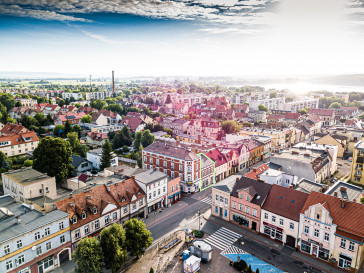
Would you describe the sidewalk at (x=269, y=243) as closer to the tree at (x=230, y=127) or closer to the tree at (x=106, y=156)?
the tree at (x=106, y=156)

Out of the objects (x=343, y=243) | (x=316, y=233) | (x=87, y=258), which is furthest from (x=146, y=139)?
(x=343, y=243)

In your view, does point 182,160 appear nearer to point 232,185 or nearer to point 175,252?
point 232,185

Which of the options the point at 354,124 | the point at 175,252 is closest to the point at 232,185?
the point at 175,252

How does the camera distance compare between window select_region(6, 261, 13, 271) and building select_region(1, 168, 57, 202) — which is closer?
window select_region(6, 261, 13, 271)

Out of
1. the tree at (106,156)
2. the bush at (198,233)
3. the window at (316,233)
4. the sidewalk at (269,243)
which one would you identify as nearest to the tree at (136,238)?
the bush at (198,233)

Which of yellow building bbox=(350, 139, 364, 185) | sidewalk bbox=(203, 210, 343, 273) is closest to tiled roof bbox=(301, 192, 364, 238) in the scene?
sidewalk bbox=(203, 210, 343, 273)

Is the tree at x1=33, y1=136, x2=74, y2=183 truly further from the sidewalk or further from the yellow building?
the yellow building
